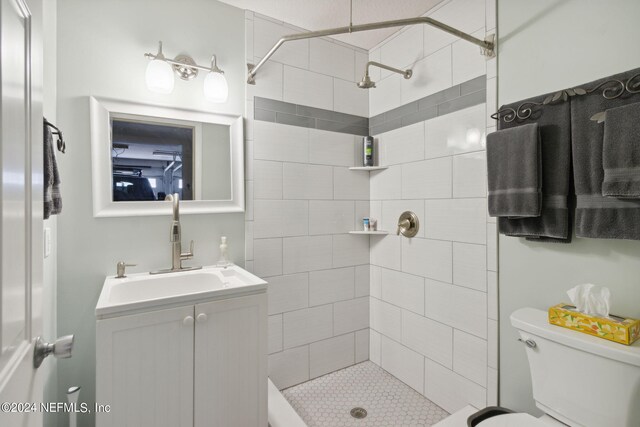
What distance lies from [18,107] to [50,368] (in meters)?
1.30

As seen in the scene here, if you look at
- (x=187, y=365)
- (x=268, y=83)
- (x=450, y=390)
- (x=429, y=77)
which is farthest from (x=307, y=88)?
(x=450, y=390)

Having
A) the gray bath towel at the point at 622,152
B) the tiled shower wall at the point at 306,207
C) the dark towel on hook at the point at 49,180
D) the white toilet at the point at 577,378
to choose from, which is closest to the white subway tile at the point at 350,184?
the tiled shower wall at the point at 306,207

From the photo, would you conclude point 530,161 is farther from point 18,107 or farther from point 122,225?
point 122,225

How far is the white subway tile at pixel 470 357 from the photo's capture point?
5.33 feet

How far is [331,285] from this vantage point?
87.4 inches

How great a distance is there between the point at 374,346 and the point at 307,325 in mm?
602

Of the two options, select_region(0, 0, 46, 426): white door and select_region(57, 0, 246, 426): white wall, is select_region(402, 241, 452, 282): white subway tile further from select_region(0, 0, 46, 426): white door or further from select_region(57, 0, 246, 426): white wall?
select_region(0, 0, 46, 426): white door

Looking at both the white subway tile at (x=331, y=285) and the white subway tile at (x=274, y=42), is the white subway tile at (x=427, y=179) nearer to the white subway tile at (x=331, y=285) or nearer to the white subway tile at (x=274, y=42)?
the white subway tile at (x=331, y=285)

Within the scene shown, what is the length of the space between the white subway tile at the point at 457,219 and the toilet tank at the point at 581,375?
1.59ft

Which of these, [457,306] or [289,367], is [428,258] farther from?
[289,367]

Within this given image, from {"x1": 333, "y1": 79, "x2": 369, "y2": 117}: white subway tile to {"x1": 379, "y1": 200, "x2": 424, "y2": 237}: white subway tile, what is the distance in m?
Result: 0.73

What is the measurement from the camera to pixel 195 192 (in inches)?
69.5

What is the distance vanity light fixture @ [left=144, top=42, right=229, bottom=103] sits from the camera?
Result: 1.58m

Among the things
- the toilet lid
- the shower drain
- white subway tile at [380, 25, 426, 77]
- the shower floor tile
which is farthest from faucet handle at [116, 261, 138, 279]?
white subway tile at [380, 25, 426, 77]
